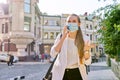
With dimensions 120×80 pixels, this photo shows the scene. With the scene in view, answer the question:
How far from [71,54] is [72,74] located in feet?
0.91

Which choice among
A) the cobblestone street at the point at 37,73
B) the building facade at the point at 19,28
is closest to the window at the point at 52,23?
the building facade at the point at 19,28

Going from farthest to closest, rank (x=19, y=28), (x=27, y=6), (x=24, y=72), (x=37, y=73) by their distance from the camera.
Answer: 1. (x=27, y=6)
2. (x=19, y=28)
3. (x=24, y=72)
4. (x=37, y=73)

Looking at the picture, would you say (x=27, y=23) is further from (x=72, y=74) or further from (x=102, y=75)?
(x=72, y=74)

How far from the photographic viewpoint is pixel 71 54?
16.5 feet

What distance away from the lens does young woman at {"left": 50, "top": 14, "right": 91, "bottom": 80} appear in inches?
197

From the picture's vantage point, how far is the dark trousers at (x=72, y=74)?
5035 millimetres

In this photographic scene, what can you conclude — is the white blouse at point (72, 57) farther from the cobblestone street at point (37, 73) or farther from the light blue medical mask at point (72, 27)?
the cobblestone street at point (37, 73)

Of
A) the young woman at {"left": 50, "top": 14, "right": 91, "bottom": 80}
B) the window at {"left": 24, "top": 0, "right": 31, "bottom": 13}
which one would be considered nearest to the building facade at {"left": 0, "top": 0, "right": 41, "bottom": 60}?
the window at {"left": 24, "top": 0, "right": 31, "bottom": 13}

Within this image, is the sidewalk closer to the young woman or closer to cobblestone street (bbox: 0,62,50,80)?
cobblestone street (bbox: 0,62,50,80)

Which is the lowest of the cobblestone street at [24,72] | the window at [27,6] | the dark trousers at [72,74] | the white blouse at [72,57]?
the cobblestone street at [24,72]

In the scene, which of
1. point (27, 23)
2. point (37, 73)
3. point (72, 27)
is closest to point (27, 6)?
point (27, 23)

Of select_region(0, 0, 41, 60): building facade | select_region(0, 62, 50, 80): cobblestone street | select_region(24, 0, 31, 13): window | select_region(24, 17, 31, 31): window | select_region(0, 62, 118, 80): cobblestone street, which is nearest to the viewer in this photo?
select_region(0, 62, 118, 80): cobblestone street

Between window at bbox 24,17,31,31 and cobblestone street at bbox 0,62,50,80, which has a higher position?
window at bbox 24,17,31,31

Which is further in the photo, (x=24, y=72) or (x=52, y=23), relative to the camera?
(x=52, y=23)
